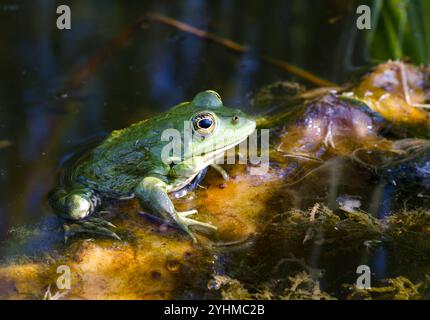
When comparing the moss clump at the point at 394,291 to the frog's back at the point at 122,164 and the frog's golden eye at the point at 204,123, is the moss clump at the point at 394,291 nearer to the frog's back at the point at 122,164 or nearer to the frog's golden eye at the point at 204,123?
the frog's golden eye at the point at 204,123

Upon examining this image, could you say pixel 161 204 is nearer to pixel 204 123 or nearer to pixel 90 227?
pixel 90 227

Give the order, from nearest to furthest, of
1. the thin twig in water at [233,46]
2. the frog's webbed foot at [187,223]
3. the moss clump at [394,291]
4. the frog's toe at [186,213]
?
the moss clump at [394,291], the frog's webbed foot at [187,223], the frog's toe at [186,213], the thin twig in water at [233,46]

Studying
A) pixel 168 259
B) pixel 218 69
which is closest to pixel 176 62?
pixel 218 69

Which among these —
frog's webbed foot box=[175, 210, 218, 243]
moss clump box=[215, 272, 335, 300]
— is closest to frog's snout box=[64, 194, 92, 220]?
frog's webbed foot box=[175, 210, 218, 243]

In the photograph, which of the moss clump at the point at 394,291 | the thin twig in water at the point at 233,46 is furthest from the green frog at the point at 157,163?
the thin twig in water at the point at 233,46

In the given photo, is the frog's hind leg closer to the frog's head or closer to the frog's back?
the frog's back

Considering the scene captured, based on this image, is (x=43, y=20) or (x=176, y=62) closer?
(x=176, y=62)
